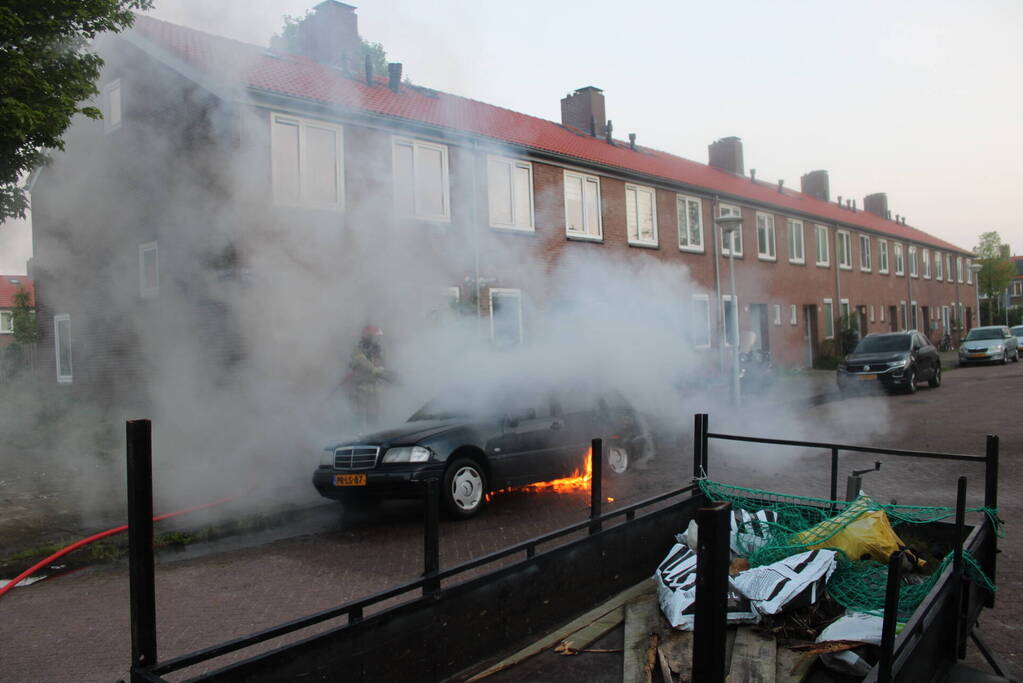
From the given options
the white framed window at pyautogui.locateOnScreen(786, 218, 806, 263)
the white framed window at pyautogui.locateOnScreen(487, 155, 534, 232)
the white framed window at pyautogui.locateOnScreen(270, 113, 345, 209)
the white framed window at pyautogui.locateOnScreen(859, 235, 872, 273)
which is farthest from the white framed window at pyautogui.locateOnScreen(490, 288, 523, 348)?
the white framed window at pyautogui.locateOnScreen(859, 235, 872, 273)

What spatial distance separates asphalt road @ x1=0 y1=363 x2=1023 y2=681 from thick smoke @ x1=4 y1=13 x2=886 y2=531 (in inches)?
26.7

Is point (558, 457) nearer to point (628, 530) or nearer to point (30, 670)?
point (628, 530)

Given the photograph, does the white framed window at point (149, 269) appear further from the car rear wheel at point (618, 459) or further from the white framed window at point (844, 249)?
the white framed window at point (844, 249)

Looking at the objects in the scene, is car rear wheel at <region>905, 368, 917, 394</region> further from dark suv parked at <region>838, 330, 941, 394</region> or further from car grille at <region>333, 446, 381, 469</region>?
car grille at <region>333, 446, 381, 469</region>

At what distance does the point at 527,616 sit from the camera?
3016mm

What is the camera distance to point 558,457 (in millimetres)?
6633

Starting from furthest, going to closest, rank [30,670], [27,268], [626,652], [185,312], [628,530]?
[27,268]
[185,312]
[628,530]
[30,670]
[626,652]

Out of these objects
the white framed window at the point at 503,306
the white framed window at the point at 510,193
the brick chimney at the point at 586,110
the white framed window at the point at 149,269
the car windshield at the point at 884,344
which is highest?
the brick chimney at the point at 586,110

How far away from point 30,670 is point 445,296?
7498mm

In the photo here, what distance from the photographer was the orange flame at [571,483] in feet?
22.5

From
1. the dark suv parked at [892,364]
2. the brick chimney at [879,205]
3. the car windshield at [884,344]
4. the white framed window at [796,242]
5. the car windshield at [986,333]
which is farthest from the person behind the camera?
the brick chimney at [879,205]

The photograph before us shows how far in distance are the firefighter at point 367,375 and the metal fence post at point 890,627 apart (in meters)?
7.20

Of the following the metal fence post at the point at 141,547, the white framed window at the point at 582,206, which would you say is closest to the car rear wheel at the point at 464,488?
the metal fence post at the point at 141,547

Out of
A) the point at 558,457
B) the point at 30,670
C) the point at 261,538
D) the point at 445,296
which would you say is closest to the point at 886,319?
the point at 445,296
